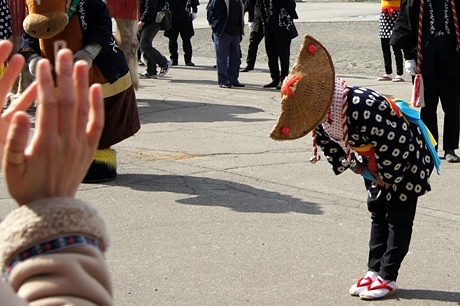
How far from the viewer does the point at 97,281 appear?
1.56 metres

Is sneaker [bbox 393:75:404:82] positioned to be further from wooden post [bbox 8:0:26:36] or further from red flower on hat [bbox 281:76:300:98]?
red flower on hat [bbox 281:76:300:98]

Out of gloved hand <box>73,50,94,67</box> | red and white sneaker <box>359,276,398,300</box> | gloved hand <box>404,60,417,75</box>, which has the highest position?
gloved hand <box>73,50,94,67</box>

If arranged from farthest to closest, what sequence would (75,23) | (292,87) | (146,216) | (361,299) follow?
(75,23) → (146,216) → (361,299) → (292,87)

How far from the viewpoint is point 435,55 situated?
8.23m

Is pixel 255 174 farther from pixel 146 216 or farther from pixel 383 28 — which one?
pixel 383 28

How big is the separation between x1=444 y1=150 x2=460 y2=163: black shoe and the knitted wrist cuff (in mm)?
7039

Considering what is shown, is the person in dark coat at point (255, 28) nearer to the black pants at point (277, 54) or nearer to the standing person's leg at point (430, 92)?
the black pants at point (277, 54)

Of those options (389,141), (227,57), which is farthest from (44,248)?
(227,57)

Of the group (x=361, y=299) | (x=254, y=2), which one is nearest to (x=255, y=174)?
(x=361, y=299)

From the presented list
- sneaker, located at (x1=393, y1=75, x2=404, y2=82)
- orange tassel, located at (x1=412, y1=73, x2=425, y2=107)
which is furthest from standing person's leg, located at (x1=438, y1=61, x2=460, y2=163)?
sneaker, located at (x1=393, y1=75, x2=404, y2=82)

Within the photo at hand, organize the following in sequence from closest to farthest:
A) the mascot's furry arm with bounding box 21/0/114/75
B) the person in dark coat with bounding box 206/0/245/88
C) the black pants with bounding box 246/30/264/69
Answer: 1. the mascot's furry arm with bounding box 21/0/114/75
2. the person in dark coat with bounding box 206/0/245/88
3. the black pants with bounding box 246/30/264/69

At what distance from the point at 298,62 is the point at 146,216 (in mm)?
2239

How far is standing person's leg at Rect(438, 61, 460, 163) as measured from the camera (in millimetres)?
8320

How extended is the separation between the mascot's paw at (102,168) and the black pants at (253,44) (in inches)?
302
